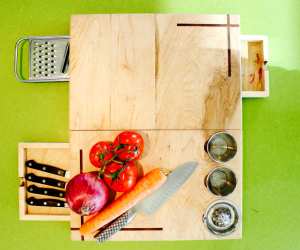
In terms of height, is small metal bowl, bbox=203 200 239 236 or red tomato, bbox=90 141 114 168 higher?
red tomato, bbox=90 141 114 168

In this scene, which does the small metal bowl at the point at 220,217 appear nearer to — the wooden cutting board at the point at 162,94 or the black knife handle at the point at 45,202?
the wooden cutting board at the point at 162,94

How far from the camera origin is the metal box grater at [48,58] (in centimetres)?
119

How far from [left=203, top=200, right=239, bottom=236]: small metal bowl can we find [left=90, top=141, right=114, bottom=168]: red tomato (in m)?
0.38

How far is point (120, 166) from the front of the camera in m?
1.01

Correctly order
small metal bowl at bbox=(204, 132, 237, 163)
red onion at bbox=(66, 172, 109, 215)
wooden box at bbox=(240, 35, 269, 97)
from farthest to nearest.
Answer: wooden box at bbox=(240, 35, 269, 97) → small metal bowl at bbox=(204, 132, 237, 163) → red onion at bbox=(66, 172, 109, 215)

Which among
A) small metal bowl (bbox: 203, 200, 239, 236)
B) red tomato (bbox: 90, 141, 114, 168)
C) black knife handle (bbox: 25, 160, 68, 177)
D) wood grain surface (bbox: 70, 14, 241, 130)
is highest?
wood grain surface (bbox: 70, 14, 241, 130)

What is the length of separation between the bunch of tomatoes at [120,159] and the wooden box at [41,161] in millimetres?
236

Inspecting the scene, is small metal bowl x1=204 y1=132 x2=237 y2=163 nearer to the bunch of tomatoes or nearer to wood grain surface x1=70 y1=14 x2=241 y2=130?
wood grain surface x1=70 y1=14 x2=241 y2=130

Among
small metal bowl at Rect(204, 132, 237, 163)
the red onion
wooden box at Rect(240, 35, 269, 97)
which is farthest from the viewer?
wooden box at Rect(240, 35, 269, 97)

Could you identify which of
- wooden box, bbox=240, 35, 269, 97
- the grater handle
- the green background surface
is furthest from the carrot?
the grater handle

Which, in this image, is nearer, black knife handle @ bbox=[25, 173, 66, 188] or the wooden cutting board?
the wooden cutting board

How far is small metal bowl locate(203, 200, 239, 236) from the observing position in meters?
1.08

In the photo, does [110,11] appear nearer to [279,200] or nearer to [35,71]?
[35,71]

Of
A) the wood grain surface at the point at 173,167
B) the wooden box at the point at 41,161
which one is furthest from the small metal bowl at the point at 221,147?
the wooden box at the point at 41,161
